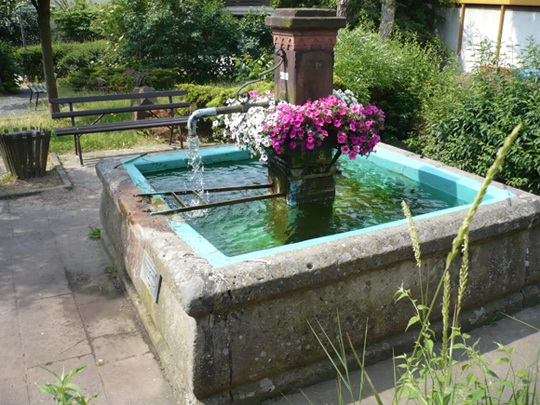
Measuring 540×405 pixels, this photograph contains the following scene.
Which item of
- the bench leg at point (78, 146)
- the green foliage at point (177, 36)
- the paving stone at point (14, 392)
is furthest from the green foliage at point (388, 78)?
the green foliage at point (177, 36)

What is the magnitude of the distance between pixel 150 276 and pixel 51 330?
0.88m

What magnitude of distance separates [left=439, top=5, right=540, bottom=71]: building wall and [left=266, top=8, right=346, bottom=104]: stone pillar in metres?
7.98

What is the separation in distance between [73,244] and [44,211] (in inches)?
43.2

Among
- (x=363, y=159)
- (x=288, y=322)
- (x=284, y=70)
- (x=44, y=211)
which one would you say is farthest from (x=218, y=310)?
(x=44, y=211)

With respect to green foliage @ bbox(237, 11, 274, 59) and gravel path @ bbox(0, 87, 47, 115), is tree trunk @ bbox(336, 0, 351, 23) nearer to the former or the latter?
green foliage @ bbox(237, 11, 274, 59)

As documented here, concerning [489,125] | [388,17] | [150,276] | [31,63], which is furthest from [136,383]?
[31,63]

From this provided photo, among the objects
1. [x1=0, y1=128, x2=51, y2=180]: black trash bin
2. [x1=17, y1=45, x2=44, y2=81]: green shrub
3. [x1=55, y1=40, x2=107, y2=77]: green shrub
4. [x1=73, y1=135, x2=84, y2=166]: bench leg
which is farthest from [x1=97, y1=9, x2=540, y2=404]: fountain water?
[x1=17, y1=45, x2=44, y2=81]: green shrub

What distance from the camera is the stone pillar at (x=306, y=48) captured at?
4332mm

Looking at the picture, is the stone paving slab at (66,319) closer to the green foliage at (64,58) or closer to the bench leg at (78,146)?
the bench leg at (78,146)

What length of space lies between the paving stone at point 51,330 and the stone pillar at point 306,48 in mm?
2224

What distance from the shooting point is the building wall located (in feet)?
41.7

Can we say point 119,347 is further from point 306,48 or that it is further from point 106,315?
point 306,48

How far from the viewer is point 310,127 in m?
4.28

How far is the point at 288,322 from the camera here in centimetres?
310
